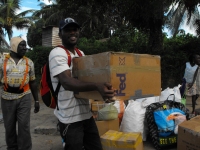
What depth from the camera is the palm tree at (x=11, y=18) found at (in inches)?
1040

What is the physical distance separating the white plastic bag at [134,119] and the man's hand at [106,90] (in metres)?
2.54

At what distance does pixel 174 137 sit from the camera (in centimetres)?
376

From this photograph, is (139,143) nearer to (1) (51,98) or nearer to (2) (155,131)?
(2) (155,131)

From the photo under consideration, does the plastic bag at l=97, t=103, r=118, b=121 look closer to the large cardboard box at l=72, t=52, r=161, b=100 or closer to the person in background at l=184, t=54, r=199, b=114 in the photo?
the large cardboard box at l=72, t=52, r=161, b=100

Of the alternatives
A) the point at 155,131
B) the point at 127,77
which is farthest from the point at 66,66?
the point at 155,131

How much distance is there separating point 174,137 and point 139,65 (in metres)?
2.31

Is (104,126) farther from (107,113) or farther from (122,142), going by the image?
(122,142)

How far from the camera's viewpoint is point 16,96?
10.9 feet

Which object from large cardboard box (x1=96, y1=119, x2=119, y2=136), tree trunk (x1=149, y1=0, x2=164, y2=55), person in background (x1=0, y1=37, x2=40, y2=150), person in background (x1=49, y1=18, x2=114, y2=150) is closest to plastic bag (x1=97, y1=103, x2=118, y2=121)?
large cardboard box (x1=96, y1=119, x2=119, y2=136)

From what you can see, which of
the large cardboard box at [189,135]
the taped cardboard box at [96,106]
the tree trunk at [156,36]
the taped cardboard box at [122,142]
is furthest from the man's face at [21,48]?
the tree trunk at [156,36]

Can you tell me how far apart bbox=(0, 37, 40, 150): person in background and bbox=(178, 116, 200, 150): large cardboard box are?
83.8 inches

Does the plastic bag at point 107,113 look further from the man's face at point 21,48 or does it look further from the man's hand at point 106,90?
the man's hand at point 106,90

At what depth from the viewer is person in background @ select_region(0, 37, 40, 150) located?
10.8 ft

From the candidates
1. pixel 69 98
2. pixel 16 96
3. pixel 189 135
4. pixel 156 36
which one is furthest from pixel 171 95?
pixel 156 36
